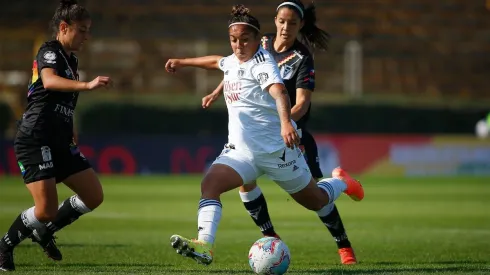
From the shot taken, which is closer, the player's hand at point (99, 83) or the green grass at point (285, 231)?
the player's hand at point (99, 83)

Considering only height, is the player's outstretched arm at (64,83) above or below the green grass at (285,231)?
above

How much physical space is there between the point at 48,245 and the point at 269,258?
8.23 ft

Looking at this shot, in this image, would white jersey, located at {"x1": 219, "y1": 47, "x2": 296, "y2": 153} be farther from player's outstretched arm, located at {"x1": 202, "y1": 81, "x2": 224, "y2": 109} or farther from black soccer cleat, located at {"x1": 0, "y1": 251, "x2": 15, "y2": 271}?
black soccer cleat, located at {"x1": 0, "y1": 251, "x2": 15, "y2": 271}

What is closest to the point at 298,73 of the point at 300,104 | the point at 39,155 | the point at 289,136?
the point at 300,104

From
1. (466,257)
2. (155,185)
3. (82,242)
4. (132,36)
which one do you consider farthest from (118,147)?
(466,257)

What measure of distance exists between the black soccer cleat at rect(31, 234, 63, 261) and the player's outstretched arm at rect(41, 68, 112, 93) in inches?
66.9

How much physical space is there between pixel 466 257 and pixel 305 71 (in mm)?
2615

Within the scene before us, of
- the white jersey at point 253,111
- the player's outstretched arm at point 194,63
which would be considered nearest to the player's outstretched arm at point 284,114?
the white jersey at point 253,111

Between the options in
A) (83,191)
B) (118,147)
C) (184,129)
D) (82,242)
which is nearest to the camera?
(83,191)

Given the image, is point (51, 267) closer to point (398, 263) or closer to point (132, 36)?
point (398, 263)

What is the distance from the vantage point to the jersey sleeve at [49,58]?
7.65 meters

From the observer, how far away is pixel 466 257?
9391mm

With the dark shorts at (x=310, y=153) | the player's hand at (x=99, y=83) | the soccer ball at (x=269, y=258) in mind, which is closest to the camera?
the player's hand at (x=99, y=83)

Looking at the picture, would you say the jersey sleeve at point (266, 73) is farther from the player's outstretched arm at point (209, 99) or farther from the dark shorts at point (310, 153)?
the dark shorts at point (310, 153)
